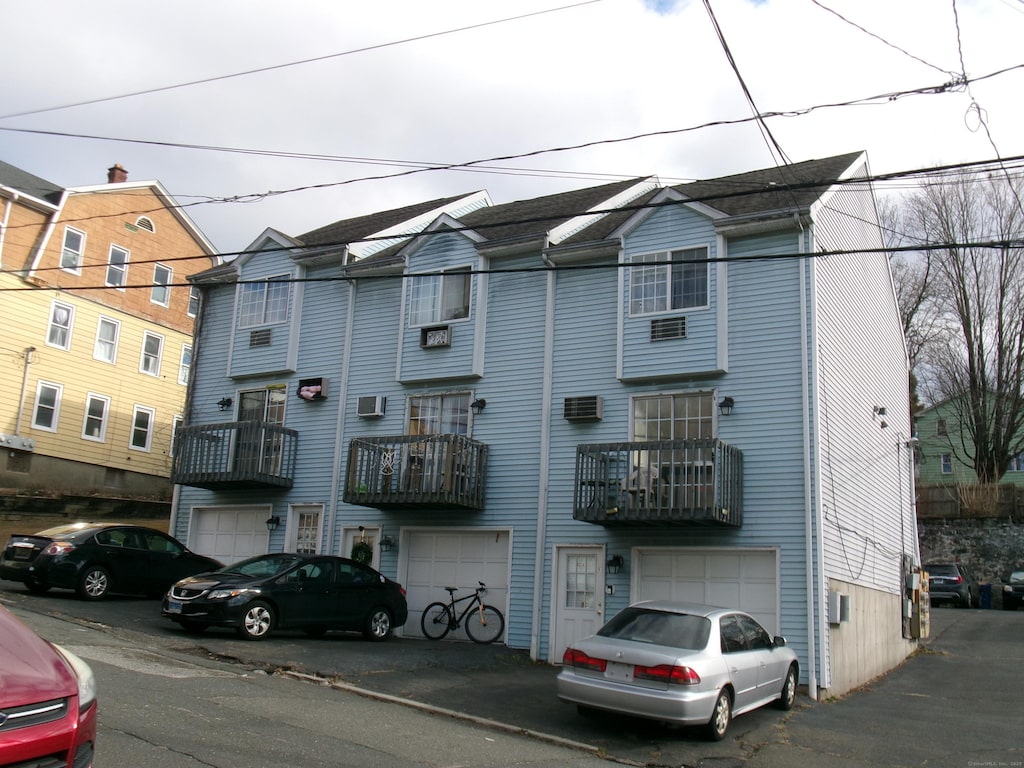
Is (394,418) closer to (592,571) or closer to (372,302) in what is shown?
(372,302)

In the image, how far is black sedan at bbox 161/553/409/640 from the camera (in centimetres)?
1354

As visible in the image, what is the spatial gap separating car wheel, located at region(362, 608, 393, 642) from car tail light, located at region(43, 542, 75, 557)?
208 inches

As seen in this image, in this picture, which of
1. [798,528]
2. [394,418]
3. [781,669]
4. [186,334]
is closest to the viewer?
[781,669]

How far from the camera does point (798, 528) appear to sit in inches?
565

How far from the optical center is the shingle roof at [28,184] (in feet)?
92.9

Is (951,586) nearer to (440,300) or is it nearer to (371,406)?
(440,300)

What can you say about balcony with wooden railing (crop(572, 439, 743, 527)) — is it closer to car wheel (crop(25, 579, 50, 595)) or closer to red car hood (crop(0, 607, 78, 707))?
car wheel (crop(25, 579, 50, 595))

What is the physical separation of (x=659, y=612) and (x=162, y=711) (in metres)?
5.39

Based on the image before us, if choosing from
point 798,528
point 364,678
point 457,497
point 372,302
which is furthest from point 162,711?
point 372,302

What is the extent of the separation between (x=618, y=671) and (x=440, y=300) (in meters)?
10.2

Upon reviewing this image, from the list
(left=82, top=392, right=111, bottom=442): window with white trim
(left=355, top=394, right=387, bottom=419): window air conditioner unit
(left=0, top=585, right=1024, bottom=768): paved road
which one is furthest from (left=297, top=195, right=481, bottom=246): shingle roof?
(left=82, top=392, right=111, bottom=442): window with white trim

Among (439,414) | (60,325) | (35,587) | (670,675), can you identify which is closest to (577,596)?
(439,414)

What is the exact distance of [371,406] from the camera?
1853 centimetres

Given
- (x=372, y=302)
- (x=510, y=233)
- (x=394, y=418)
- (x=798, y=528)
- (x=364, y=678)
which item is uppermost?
(x=510, y=233)
